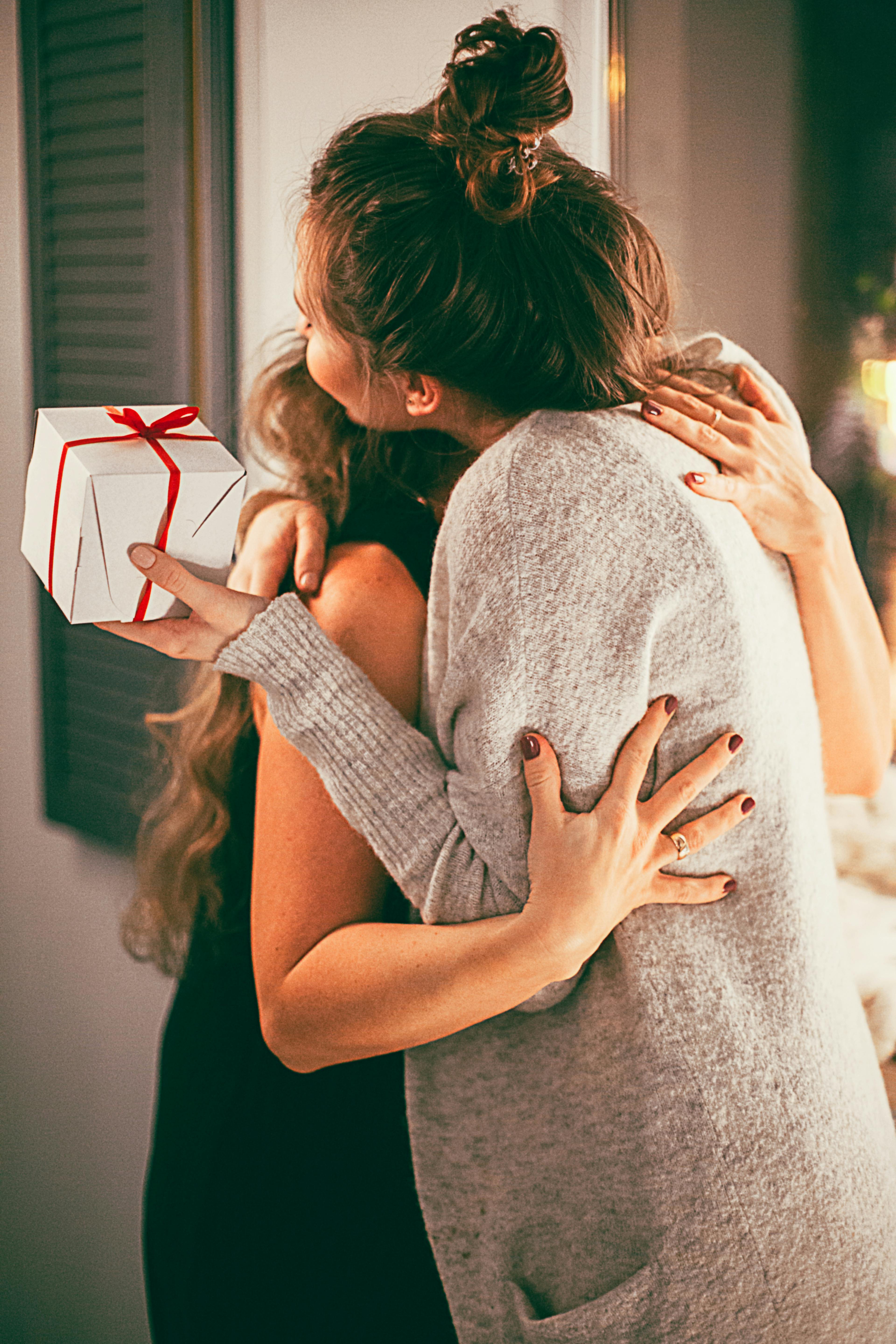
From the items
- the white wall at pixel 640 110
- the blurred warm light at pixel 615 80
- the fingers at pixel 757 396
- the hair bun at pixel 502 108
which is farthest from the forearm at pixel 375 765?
the blurred warm light at pixel 615 80

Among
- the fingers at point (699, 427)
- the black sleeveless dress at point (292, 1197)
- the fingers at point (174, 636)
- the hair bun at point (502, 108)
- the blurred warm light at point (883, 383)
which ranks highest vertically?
the hair bun at point (502, 108)

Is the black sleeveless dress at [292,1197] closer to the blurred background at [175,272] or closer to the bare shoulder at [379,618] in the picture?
the bare shoulder at [379,618]

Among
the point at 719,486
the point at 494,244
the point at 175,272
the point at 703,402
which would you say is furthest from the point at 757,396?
the point at 175,272

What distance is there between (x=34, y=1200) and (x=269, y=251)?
3.71 feet

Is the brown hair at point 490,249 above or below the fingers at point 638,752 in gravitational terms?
above

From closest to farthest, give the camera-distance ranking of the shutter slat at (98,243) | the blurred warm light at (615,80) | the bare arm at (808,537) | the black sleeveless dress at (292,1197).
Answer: the bare arm at (808,537), the black sleeveless dress at (292,1197), the shutter slat at (98,243), the blurred warm light at (615,80)

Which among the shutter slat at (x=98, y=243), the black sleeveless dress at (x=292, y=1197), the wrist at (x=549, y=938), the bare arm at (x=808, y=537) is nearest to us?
the wrist at (x=549, y=938)

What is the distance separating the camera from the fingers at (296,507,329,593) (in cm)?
76

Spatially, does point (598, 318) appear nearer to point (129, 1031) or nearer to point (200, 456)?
point (200, 456)

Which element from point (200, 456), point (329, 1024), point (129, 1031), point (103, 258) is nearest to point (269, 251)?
point (103, 258)

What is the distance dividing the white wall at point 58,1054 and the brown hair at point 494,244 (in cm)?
48

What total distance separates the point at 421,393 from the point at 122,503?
25 cm

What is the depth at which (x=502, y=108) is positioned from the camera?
64 centimetres

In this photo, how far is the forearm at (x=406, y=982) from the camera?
→ 25.1 inches
